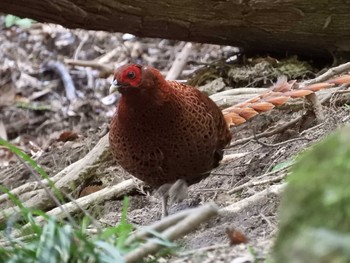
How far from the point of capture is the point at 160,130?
10.3ft

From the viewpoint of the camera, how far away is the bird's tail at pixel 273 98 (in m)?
3.90

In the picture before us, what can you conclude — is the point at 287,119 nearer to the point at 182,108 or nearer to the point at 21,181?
the point at 182,108

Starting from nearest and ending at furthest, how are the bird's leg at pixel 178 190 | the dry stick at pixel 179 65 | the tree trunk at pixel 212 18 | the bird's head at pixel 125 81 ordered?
1. the bird's head at pixel 125 81
2. the bird's leg at pixel 178 190
3. the tree trunk at pixel 212 18
4. the dry stick at pixel 179 65

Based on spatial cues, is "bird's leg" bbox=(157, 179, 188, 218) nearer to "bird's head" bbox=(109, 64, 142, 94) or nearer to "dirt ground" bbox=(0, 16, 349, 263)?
"dirt ground" bbox=(0, 16, 349, 263)

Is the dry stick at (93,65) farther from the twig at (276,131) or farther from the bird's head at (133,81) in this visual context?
the bird's head at (133,81)

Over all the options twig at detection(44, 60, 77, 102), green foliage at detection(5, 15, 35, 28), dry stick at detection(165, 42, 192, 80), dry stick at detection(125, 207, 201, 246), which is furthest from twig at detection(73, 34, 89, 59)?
dry stick at detection(125, 207, 201, 246)

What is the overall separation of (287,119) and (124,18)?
128cm

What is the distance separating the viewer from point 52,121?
7.02 metres

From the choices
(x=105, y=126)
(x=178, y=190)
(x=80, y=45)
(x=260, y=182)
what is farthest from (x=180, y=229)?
(x=80, y=45)

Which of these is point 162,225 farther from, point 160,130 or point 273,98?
point 273,98

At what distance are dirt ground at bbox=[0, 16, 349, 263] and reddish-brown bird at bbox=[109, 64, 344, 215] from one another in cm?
27

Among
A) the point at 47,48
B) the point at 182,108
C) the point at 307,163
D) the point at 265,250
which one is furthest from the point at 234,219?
the point at 47,48

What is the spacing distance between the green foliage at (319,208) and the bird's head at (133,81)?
1609 mm

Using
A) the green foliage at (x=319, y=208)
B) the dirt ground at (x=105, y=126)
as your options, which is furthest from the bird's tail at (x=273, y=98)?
the green foliage at (x=319, y=208)
